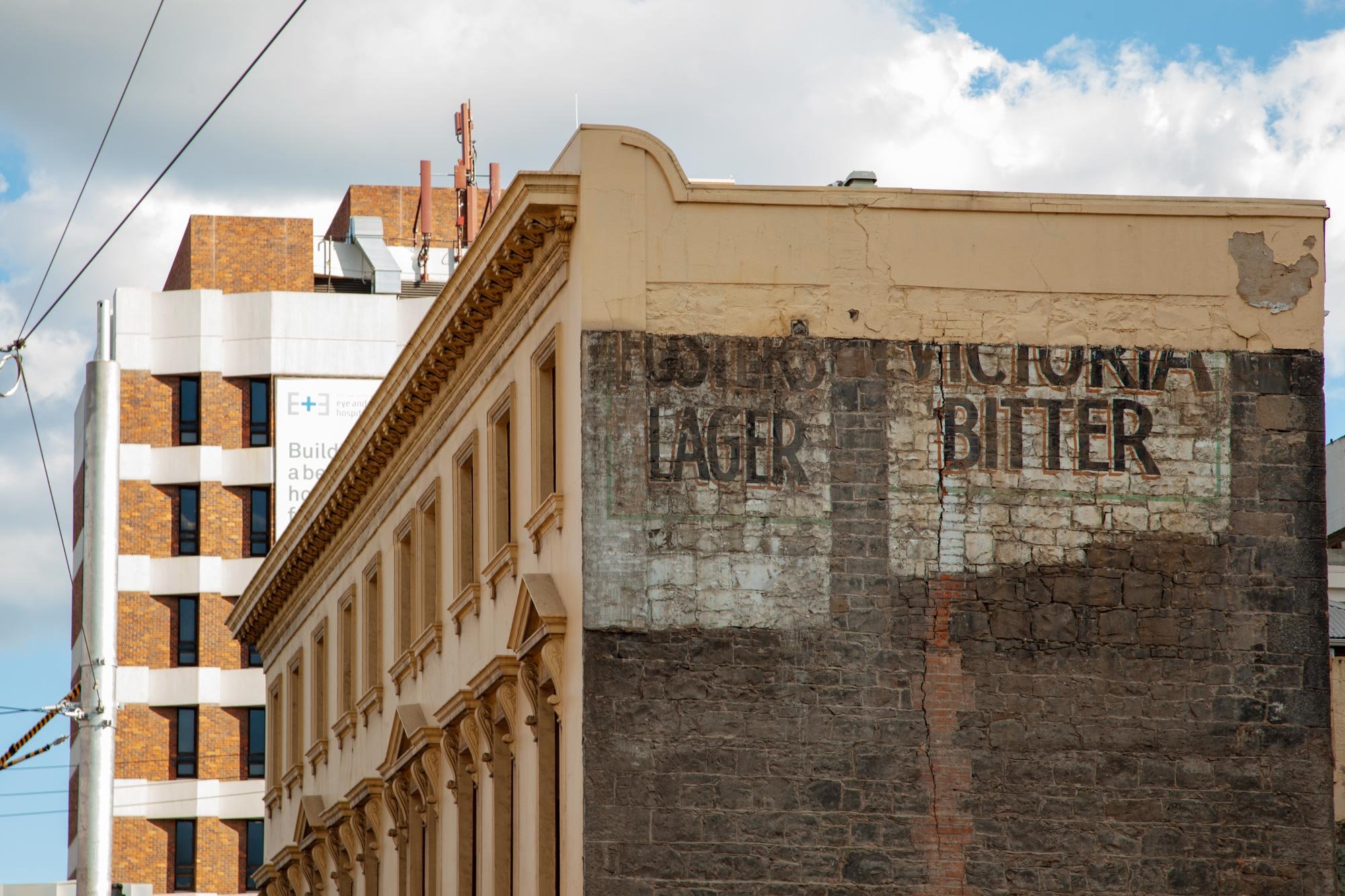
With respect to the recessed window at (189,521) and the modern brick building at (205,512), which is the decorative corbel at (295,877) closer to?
the modern brick building at (205,512)

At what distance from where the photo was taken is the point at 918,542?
24156 mm

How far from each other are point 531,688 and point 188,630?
44.1 m

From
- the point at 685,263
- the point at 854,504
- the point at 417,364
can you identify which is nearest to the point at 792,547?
the point at 854,504

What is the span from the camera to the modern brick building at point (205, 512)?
217 ft

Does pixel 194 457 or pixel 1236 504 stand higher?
pixel 194 457

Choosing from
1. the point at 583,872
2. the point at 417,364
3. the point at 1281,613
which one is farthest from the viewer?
the point at 417,364

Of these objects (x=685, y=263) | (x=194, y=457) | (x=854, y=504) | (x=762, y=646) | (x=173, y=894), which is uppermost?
(x=194, y=457)

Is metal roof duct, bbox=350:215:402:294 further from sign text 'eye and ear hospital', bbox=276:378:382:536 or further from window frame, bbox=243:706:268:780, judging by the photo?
window frame, bbox=243:706:268:780

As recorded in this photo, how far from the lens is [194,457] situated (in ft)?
224

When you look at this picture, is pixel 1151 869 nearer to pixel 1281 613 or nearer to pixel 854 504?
pixel 1281 613

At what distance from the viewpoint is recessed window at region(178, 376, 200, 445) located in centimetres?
6862

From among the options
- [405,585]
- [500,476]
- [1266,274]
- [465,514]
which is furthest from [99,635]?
[405,585]

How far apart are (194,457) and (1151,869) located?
159 ft

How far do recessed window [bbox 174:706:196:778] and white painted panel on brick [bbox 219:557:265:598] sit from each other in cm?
348
